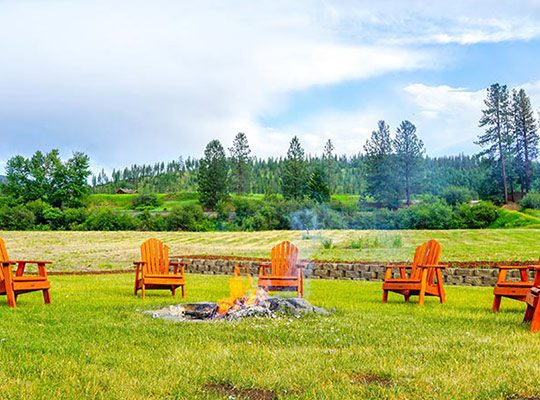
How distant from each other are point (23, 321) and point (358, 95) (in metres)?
10.8

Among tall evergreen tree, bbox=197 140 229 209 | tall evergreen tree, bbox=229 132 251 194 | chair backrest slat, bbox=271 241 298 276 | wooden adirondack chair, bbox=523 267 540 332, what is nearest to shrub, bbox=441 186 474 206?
tall evergreen tree, bbox=197 140 229 209

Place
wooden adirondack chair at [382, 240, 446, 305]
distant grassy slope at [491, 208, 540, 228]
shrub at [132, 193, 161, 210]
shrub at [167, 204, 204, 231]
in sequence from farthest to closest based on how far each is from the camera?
shrub at [132, 193, 161, 210] < shrub at [167, 204, 204, 231] < distant grassy slope at [491, 208, 540, 228] < wooden adirondack chair at [382, 240, 446, 305]

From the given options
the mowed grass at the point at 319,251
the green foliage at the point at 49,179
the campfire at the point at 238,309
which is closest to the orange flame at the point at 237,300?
the campfire at the point at 238,309

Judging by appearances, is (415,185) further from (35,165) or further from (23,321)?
(23,321)

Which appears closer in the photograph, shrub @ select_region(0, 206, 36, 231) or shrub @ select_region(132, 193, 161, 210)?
shrub @ select_region(0, 206, 36, 231)

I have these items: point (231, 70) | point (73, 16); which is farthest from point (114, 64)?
point (231, 70)

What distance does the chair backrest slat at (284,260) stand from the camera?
8523 mm

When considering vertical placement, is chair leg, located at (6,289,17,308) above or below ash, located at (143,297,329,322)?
above

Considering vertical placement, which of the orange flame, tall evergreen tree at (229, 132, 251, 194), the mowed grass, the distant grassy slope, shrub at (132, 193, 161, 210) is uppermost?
tall evergreen tree at (229, 132, 251, 194)

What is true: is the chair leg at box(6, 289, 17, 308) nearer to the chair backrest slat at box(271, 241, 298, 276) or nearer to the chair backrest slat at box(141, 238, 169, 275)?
the chair backrest slat at box(141, 238, 169, 275)

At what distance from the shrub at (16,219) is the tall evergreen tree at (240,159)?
85.7 feet

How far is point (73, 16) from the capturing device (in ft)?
38.0

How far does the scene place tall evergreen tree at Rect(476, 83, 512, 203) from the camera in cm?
4706

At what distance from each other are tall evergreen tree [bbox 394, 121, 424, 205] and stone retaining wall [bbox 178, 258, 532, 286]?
3825cm
